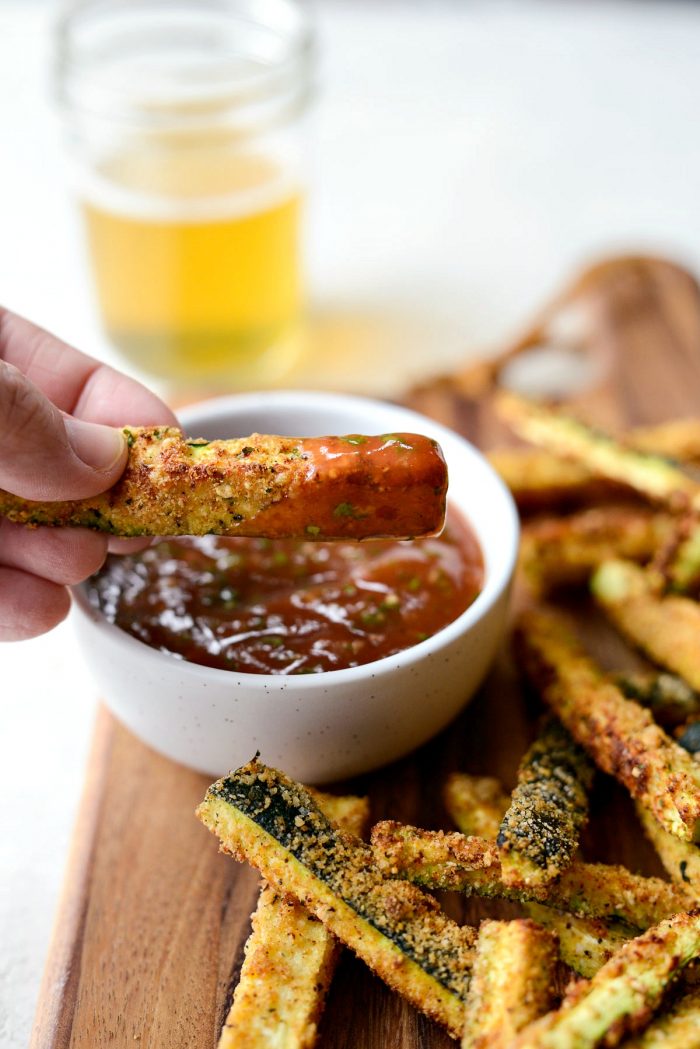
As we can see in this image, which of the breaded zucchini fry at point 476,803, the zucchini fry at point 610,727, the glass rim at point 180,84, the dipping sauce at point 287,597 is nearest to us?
the zucchini fry at point 610,727

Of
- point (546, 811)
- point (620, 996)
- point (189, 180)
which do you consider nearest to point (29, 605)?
point (546, 811)

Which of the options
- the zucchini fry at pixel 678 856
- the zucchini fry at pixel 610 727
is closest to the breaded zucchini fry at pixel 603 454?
the zucchini fry at pixel 610 727

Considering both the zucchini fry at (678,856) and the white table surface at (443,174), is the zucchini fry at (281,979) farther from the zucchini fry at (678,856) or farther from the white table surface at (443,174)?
the white table surface at (443,174)

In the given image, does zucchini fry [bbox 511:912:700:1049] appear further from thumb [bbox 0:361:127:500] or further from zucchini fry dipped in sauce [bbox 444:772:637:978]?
thumb [bbox 0:361:127:500]

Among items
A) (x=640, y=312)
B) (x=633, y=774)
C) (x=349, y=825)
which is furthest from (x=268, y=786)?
(x=640, y=312)

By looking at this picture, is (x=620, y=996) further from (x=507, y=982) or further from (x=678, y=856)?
(x=678, y=856)

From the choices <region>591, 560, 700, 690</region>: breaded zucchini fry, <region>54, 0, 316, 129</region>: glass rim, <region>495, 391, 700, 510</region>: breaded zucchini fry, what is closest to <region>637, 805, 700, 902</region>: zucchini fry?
<region>591, 560, 700, 690</region>: breaded zucchini fry
